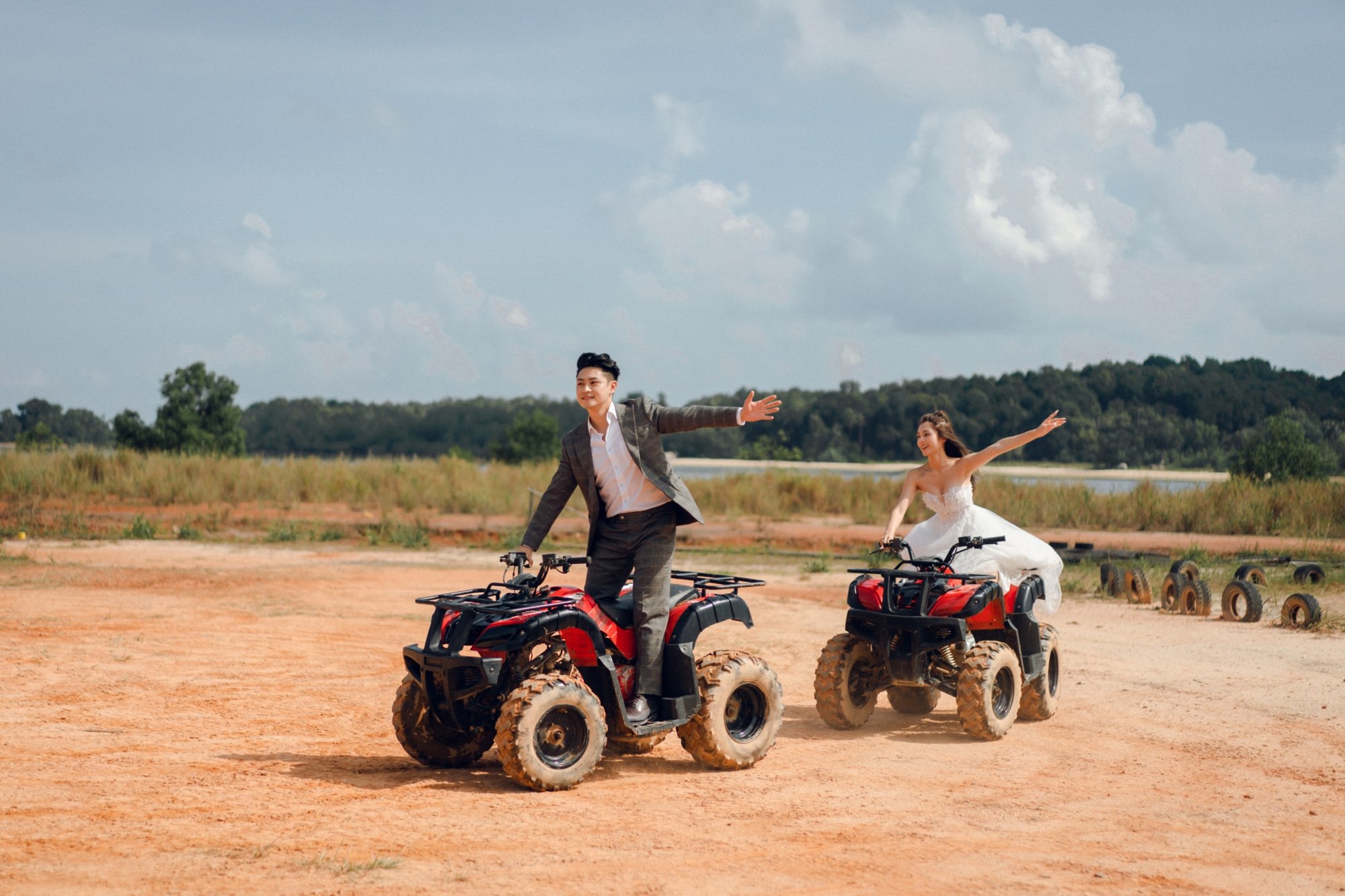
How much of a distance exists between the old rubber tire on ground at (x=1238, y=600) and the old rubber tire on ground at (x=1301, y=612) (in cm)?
27

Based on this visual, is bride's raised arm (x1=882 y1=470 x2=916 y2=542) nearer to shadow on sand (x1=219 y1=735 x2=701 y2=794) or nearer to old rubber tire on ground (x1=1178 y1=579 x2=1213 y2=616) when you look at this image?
shadow on sand (x1=219 y1=735 x2=701 y2=794)

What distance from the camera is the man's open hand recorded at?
21.6 ft

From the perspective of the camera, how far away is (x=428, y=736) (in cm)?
698

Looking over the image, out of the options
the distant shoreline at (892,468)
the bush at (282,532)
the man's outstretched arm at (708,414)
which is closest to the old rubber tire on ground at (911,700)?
the man's outstretched arm at (708,414)

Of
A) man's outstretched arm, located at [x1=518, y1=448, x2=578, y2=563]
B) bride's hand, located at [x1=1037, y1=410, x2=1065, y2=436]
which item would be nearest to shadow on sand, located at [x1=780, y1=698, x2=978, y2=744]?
bride's hand, located at [x1=1037, y1=410, x2=1065, y2=436]

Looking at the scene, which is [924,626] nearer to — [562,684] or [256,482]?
[562,684]

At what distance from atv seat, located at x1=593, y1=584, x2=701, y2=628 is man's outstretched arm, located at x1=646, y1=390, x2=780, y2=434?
0.97 metres

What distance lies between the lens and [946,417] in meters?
9.09

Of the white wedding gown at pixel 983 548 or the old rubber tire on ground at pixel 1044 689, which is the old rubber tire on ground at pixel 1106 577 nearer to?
the old rubber tire on ground at pixel 1044 689

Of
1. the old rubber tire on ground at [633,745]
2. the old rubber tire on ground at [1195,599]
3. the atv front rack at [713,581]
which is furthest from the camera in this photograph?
the old rubber tire on ground at [1195,599]

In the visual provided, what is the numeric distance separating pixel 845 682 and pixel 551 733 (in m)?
2.69

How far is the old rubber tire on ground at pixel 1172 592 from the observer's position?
51.2 ft

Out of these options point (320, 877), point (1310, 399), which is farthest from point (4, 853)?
point (1310, 399)

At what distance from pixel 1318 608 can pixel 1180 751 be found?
6721mm
